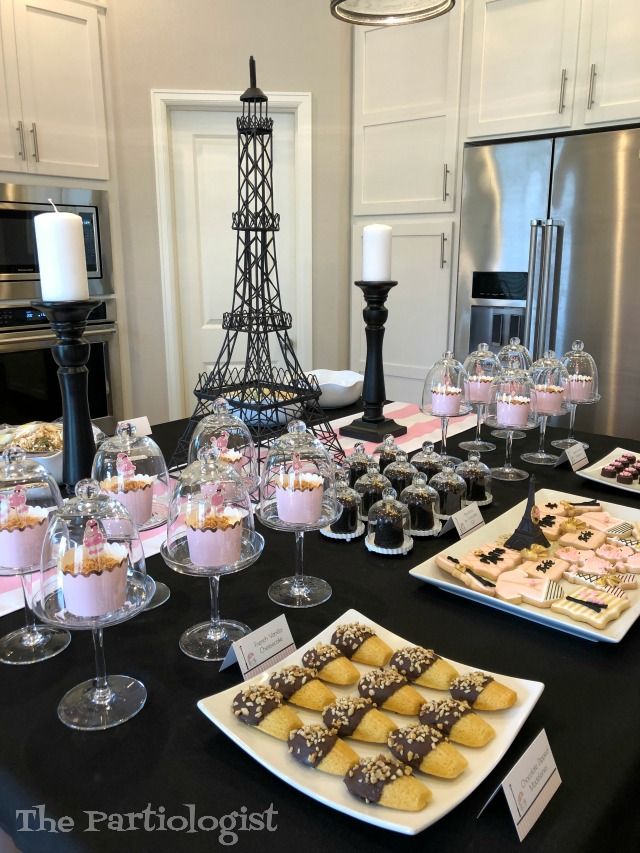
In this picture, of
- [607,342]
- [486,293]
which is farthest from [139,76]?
[607,342]

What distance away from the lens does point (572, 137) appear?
2.66 m

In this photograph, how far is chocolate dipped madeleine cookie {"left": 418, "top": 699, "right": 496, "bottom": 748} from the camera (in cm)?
69

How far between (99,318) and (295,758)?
282cm

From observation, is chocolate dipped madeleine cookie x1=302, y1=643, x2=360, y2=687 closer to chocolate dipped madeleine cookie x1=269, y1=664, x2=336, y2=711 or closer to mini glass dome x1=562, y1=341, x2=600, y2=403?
chocolate dipped madeleine cookie x1=269, y1=664, x2=336, y2=711

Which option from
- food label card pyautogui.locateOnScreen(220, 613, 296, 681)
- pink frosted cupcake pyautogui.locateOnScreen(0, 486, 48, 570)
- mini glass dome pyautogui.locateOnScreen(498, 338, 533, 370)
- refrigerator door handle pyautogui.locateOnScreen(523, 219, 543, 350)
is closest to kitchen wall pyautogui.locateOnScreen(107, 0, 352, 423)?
refrigerator door handle pyautogui.locateOnScreen(523, 219, 543, 350)

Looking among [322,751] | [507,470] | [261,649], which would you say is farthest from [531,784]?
[507,470]

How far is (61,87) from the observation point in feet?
9.50

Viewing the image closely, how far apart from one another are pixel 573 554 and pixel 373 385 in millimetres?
897

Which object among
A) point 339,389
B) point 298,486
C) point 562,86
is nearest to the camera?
point 298,486

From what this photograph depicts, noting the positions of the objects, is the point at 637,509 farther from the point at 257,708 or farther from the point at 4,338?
the point at 4,338

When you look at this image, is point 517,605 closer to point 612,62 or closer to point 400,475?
point 400,475

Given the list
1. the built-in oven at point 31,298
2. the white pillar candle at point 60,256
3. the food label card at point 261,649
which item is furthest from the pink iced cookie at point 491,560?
the built-in oven at point 31,298

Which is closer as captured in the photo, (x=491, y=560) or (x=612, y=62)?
(x=491, y=560)

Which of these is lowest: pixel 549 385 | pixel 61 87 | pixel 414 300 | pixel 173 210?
pixel 549 385
